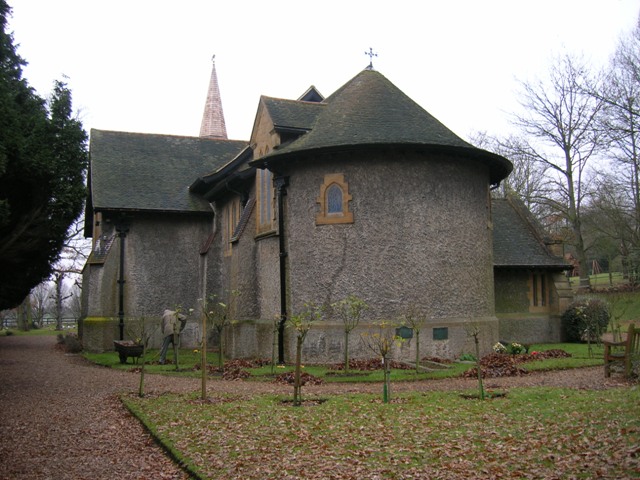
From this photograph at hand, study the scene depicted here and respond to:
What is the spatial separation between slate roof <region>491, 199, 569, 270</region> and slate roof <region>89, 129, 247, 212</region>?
12275 mm

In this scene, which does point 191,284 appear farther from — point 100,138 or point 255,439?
point 255,439

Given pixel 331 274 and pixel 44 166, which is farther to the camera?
pixel 331 274

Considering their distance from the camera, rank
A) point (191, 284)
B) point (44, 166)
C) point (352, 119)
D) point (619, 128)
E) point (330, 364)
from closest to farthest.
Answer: point (44, 166) → point (330, 364) → point (352, 119) → point (191, 284) → point (619, 128)

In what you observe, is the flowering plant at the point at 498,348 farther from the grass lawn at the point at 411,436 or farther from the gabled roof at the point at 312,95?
the gabled roof at the point at 312,95

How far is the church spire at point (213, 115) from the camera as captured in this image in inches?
1809

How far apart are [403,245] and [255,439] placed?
1035 centimetres

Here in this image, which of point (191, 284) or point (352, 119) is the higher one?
point (352, 119)

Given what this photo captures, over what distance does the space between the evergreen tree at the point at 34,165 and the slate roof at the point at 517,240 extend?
578 inches

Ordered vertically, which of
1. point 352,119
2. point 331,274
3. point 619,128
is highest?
point 619,128

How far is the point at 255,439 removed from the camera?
905cm

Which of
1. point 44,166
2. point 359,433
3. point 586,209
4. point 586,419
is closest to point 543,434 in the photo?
point 586,419

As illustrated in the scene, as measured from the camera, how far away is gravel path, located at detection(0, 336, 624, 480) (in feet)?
27.7

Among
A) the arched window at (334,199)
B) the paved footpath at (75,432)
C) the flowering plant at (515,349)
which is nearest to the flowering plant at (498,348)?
the flowering plant at (515,349)

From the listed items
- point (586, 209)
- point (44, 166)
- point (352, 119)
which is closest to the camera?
point (44, 166)
